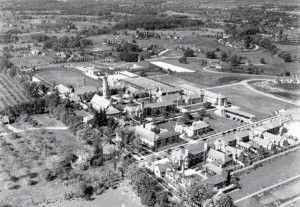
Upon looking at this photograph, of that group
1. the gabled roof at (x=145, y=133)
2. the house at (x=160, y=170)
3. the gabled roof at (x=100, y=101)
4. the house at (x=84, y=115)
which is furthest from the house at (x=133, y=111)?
the house at (x=160, y=170)

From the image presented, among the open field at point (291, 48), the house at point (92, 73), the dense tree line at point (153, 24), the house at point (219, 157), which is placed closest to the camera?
Answer: the house at point (219, 157)

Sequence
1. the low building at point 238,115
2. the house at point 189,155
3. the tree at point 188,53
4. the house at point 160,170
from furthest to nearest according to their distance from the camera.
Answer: the tree at point 188,53, the low building at point 238,115, the house at point 189,155, the house at point 160,170

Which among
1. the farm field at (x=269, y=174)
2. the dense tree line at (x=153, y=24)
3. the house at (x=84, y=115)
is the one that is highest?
the dense tree line at (x=153, y=24)

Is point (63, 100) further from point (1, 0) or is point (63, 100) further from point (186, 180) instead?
point (1, 0)

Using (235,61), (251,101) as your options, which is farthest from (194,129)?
(235,61)

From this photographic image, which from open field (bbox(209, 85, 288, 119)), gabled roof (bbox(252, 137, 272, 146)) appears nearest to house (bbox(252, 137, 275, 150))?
gabled roof (bbox(252, 137, 272, 146))

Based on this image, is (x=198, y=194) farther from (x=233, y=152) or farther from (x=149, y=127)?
(x=149, y=127)

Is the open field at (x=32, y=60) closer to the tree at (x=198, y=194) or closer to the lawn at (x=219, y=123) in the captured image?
the lawn at (x=219, y=123)
